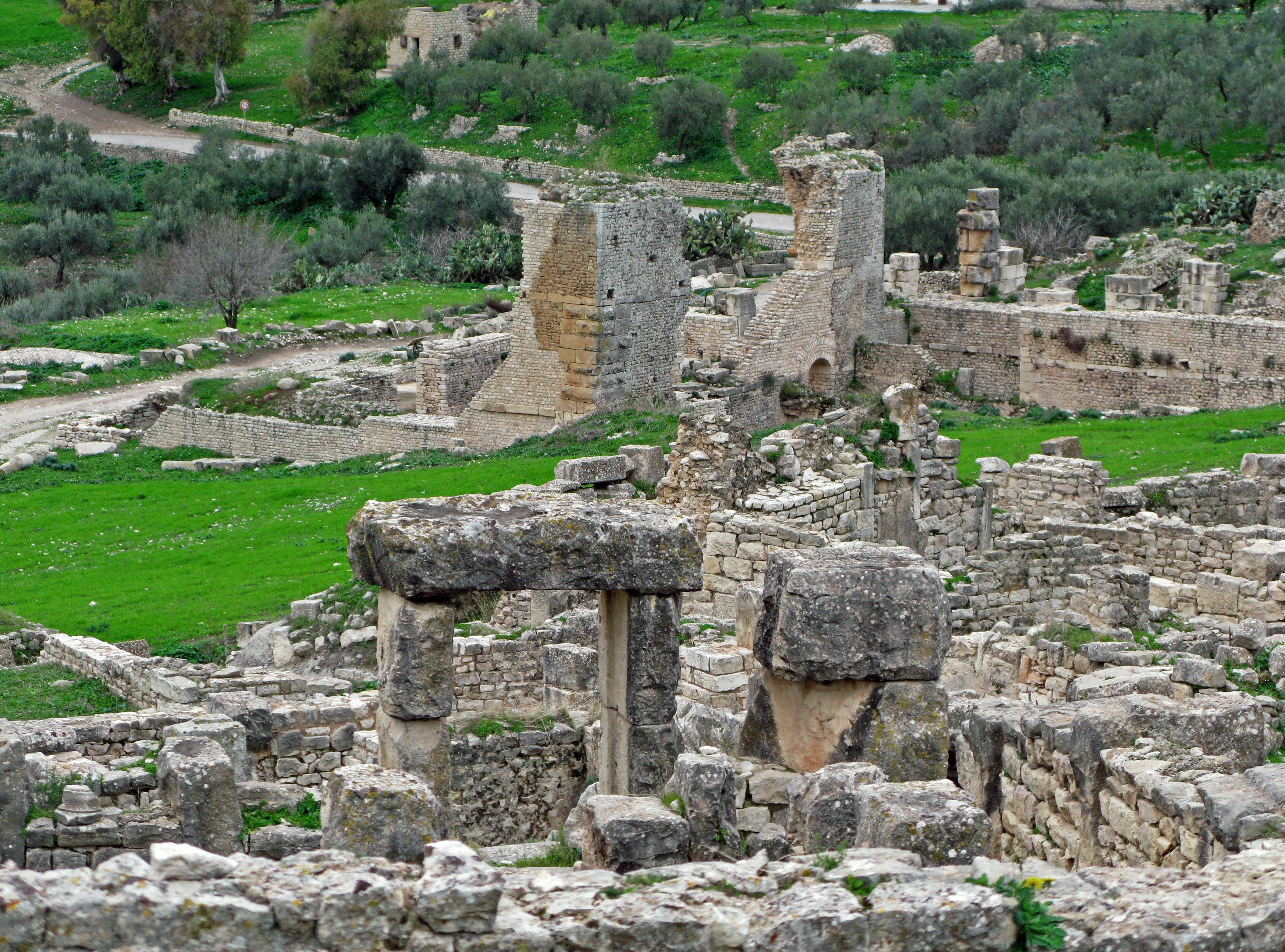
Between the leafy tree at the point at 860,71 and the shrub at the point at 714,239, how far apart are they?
62.0 feet

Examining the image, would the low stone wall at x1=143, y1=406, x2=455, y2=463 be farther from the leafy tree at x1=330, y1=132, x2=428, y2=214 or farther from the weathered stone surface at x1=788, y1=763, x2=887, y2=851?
the leafy tree at x1=330, y1=132, x2=428, y2=214

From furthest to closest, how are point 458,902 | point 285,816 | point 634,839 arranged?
point 285,816, point 634,839, point 458,902

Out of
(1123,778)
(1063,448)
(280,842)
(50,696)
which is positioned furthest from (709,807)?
(1063,448)

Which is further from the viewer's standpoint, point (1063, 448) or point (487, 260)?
point (487, 260)

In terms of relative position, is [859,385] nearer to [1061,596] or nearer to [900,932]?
[1061,596]

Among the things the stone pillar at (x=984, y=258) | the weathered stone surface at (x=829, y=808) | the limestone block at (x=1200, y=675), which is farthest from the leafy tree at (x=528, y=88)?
the weathered stone surface at (x=829, y=808)

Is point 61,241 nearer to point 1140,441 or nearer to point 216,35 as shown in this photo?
point 216,35

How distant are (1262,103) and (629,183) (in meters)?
28.5

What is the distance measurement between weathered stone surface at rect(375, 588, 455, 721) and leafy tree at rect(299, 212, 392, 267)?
3945 cm

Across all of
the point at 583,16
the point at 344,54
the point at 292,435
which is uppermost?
the point at 583,16

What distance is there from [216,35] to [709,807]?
69520 millimetres

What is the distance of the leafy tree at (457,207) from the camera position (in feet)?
174

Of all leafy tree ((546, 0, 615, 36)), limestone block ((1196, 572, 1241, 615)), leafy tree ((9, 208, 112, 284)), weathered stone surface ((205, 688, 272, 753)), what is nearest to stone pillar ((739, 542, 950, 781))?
weathered stone surface ((205, 688, 272, 753))

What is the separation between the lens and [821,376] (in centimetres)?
3512
